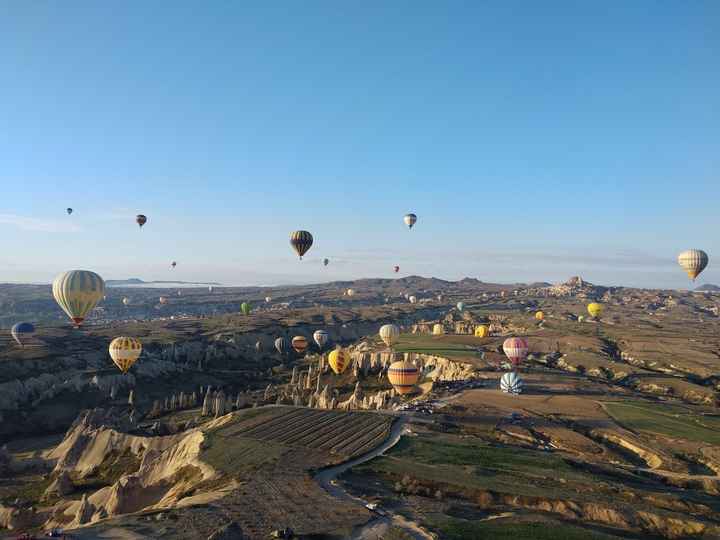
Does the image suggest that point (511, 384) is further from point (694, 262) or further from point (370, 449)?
point (694, 262)

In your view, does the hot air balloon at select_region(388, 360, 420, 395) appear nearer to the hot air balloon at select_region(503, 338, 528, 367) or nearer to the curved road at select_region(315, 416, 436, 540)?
the curved road at select_region(315, 416, 436, 540)

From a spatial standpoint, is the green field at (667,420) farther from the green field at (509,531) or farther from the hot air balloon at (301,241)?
the hot air balloon at (301,241)

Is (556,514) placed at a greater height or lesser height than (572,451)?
greater

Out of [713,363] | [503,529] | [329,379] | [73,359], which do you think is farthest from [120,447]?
[713,363]

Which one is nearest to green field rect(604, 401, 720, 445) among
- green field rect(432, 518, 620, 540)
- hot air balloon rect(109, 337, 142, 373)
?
green field rect(432, 518, 620, 540)

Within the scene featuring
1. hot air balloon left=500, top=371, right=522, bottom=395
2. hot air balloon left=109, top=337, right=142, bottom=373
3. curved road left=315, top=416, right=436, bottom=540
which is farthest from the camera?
hot air balloon left=109, top=337, right=142, bottom=373

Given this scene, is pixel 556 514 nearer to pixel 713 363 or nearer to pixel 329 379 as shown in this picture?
pixel 329 379
